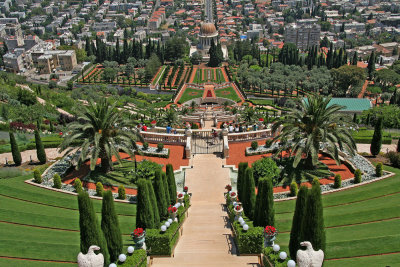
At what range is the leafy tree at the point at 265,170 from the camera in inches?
1324

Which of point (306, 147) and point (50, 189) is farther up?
point (306, 147)

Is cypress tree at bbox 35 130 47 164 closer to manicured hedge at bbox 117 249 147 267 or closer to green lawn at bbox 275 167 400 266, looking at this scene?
manicured hedge at bbox 117 249 147 267

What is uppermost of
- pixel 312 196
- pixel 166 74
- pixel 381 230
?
pixel 312 196

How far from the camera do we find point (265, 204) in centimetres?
2339

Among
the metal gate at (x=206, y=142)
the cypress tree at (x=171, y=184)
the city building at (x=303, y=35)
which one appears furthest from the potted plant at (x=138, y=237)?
the city building at (x=303, y=35)

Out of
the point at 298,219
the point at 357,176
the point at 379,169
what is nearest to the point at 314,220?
the point at 298,219

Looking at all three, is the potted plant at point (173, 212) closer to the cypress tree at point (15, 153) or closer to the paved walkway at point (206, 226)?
the paved walkway at point (206, 226)

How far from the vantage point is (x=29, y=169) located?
39.0m

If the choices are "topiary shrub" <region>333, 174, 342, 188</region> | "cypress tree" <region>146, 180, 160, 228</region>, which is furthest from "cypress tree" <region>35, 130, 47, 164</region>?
"topiary shrub" <region>333, 174, 342, 188</region>

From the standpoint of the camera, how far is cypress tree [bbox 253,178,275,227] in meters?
23.2

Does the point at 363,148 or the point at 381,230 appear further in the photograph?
the point at 363,148

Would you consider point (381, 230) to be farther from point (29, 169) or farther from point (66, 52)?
point (66, 52)

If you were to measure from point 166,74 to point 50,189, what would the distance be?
8319 cm

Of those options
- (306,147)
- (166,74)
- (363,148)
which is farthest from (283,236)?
(166,74)
